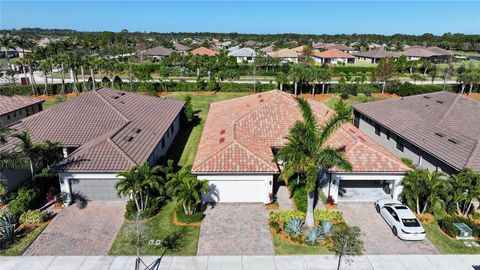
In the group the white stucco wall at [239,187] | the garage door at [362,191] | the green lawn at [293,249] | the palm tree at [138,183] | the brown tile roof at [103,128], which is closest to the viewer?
the green lawn at [293,249]

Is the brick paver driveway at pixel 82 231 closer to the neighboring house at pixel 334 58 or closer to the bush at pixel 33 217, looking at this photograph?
the bush at pixel 33 217

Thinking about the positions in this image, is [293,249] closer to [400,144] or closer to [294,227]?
[294,227]

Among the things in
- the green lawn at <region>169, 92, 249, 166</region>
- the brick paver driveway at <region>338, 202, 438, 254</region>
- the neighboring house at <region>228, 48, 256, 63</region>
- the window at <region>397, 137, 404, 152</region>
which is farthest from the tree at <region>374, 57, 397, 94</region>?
the neighboring house at <region>228, 48, 256, 63</region>

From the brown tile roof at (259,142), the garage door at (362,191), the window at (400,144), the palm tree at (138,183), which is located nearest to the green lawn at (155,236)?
the palm tree at (138,183)

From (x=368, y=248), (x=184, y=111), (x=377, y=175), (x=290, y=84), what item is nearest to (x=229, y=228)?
(x=368, y=248)

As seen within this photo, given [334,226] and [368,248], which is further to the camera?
[334,226]

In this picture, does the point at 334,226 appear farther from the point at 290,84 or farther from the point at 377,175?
the point at 290,84

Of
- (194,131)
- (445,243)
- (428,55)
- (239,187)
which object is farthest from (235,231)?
(428,55)
